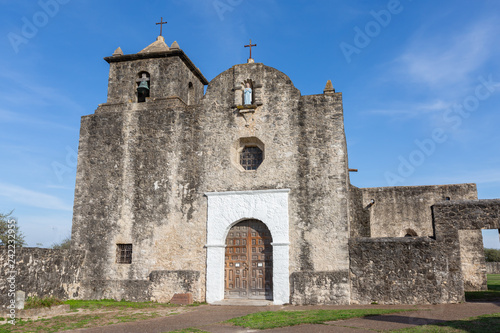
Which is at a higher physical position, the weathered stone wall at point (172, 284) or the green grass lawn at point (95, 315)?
the weathered stone wall at point (172, 284)

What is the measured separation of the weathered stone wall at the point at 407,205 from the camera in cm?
1773

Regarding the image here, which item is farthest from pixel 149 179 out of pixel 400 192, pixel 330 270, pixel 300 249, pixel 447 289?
pixel 400 192

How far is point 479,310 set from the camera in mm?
9906

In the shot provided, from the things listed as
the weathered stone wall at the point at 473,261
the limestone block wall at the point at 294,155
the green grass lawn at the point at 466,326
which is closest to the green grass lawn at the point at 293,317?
the green grass lawn at the point at 466,326

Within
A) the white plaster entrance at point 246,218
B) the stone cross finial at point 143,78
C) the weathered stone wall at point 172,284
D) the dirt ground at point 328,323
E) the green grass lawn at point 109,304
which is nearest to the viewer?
the dirt ground at point 328,323

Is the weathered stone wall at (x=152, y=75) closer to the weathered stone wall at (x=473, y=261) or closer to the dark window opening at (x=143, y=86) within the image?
the dark window opening at (x=143, y=86)

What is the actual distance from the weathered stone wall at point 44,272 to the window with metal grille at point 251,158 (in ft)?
20.5

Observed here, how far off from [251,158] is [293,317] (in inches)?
238

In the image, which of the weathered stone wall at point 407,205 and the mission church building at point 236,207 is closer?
the mission church building at point 236,207

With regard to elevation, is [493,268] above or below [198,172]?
below

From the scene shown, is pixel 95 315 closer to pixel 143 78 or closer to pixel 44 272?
pixel 44 272

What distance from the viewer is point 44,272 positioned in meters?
11.9

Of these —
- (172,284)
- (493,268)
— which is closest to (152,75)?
(172,284)

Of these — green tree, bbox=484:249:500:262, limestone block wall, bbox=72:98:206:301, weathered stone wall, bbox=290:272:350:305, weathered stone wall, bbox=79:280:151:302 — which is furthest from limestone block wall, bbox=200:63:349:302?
green tree, bbox=484:249:500:262
